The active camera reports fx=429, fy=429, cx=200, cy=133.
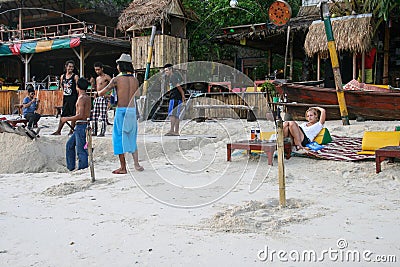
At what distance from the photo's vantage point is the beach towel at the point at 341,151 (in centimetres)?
548

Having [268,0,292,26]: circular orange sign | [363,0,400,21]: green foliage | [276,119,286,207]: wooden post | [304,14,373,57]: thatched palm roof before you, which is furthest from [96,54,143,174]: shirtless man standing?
[268,0,292,26]: circular orange sign

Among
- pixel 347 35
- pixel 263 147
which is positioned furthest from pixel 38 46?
pixel 263 147

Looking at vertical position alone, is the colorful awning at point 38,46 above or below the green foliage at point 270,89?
above

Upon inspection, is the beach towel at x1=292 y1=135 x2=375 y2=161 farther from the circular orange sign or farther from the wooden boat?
the circular orange sign

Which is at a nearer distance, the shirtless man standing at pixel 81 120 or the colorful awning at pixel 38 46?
the shirtless man standing at pixel 81 120

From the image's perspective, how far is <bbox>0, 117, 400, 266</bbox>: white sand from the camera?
2691mm

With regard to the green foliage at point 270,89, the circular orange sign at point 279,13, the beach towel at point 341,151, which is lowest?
the beach towel at point 341,151

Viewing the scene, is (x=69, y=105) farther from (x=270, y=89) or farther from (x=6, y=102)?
(x=6, y=102)

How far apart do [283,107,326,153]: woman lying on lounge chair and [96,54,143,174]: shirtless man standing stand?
84.9 inches

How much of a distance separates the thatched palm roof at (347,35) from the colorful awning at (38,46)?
8977 mm

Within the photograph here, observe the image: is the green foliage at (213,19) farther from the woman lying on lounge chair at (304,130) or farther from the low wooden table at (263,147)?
the low wooden table at (263,147)

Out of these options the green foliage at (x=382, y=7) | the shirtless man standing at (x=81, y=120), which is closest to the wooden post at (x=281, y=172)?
the shirtless man standing at (x=81, y=120)

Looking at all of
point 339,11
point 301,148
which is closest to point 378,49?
point 339,11

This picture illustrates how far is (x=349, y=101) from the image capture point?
9391 millimetres
